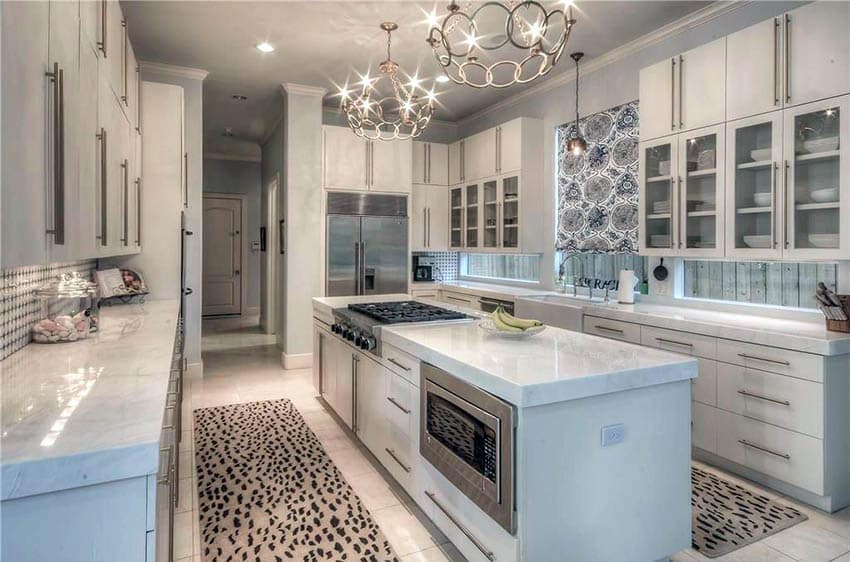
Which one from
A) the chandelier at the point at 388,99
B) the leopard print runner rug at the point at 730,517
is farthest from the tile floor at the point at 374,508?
the chandelier at the point at 388,99

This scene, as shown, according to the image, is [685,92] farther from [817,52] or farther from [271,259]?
[271,259]

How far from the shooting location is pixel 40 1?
52.8 inches

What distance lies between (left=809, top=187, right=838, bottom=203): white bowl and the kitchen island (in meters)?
1.55

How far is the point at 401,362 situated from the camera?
250 centimetres

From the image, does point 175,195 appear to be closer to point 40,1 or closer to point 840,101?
point 40,1

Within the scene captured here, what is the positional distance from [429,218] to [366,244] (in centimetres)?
106

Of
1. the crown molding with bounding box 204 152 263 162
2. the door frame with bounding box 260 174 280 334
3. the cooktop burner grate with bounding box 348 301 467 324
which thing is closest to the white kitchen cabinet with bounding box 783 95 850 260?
the cooktop burner grate with bounding box 348 301 467 324

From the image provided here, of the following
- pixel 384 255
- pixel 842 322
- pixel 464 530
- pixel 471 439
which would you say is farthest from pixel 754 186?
pixel 384 255

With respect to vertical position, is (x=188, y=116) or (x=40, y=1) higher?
(x=188, y=116)

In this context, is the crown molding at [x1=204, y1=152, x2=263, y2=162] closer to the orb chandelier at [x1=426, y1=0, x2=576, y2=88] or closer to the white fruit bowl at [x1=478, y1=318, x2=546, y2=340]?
the orb chandelier at [x1=426, y1=0, x2=576, y2=88]

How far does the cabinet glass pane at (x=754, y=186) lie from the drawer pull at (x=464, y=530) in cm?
242

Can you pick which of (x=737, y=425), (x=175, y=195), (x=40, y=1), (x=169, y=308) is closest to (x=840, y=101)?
(x=737, y=425)

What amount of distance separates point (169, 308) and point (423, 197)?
3.57m

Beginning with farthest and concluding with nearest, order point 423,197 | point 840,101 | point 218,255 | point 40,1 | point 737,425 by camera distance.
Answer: point 218,255
point 423,197
point 737,425
point 840,101
point 40,1
